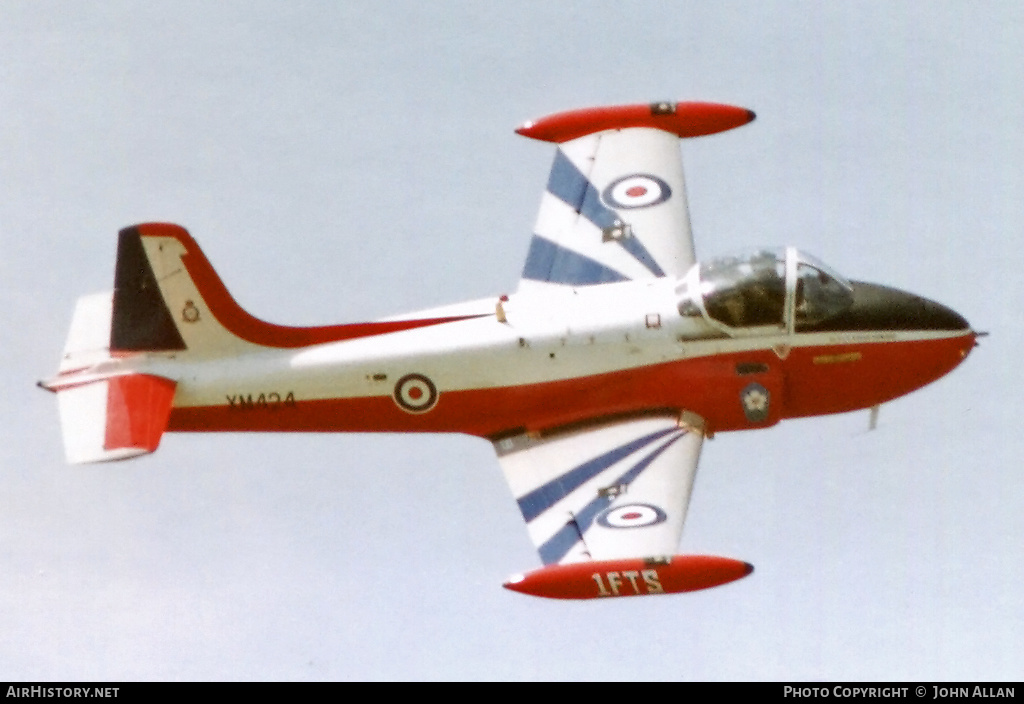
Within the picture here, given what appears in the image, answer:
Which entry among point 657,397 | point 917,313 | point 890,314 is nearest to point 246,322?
point 657,397

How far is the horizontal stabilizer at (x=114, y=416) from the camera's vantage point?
18531mm

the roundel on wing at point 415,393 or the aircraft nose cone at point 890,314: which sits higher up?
the aircraft nose cone at point 890,314

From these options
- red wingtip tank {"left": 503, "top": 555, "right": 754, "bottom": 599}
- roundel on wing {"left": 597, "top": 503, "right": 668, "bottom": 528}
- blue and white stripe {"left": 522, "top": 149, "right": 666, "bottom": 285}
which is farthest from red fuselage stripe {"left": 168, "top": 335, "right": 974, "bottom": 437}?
red wingtip tank {"left": 503, "top": 555, "right": 754, "bottom": 599}

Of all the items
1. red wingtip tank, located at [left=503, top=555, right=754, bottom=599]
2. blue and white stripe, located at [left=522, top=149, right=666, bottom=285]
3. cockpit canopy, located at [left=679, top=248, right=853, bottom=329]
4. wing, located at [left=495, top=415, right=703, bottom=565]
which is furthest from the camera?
blue and white stripe, located at [left=522, top=149, right=666, bottom=285]

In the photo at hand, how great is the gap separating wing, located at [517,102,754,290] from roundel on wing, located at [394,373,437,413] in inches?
67.7

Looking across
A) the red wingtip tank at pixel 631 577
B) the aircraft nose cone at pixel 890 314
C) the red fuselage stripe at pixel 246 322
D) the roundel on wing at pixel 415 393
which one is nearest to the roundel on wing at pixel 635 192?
the red fuselage stripe at pixel 246 322

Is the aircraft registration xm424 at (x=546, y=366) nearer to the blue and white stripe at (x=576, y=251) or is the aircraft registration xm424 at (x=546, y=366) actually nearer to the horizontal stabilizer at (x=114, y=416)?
the horizontal stabilizer at (x=114, y=416)

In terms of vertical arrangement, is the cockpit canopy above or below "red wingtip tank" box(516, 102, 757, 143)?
below

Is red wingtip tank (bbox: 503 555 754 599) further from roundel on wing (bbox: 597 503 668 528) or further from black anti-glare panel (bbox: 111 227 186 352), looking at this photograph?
black anti-glare panel (bbox: 111 227 186 352)

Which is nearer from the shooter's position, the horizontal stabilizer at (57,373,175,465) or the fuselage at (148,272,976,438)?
the horizontal stabilizer at (57,373,175,465)

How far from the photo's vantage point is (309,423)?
64.8 feet

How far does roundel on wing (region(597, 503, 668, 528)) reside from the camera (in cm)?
1831

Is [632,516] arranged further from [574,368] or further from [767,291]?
[767,291]

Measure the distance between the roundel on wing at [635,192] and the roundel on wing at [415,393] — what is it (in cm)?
310
